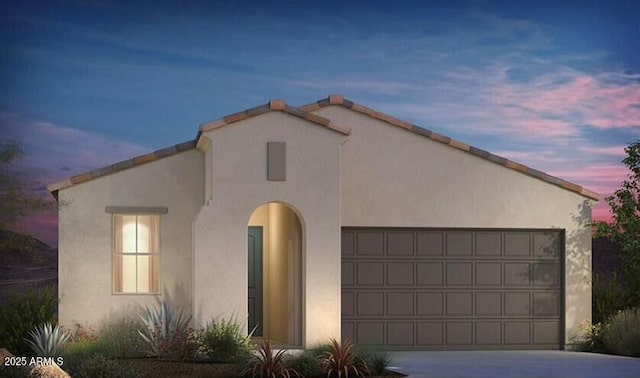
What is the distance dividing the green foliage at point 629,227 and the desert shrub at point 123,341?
10.1 meters

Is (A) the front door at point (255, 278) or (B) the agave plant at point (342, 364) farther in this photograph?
(A) the front door at point (255, 278)

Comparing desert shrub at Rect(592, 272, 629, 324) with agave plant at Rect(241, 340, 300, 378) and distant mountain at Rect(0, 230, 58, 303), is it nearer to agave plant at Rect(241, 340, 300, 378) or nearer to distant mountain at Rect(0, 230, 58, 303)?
agave plant at Rect(241, 340, 300, 378)

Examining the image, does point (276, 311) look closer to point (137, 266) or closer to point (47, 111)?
point (137, 266)

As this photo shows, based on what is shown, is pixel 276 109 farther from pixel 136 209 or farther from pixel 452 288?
pixel 452 288

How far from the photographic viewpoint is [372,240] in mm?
23188

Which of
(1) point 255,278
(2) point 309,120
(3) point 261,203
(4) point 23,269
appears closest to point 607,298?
(1) point 255,278

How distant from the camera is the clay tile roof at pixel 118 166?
2234 cm

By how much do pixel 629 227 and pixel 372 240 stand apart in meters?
5.69

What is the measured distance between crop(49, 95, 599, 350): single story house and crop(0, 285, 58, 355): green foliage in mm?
356

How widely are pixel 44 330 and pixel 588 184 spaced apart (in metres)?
19.5

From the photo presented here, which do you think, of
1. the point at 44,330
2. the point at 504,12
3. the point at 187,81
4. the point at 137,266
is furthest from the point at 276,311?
the point at 504,12

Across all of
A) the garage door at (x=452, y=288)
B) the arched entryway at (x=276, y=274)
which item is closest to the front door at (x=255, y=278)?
the arched entryway at (x=276, y=274)

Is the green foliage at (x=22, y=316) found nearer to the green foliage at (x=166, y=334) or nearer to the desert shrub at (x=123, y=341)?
the desert shrub at (x=123, y=341)

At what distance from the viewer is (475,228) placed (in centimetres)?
2344
